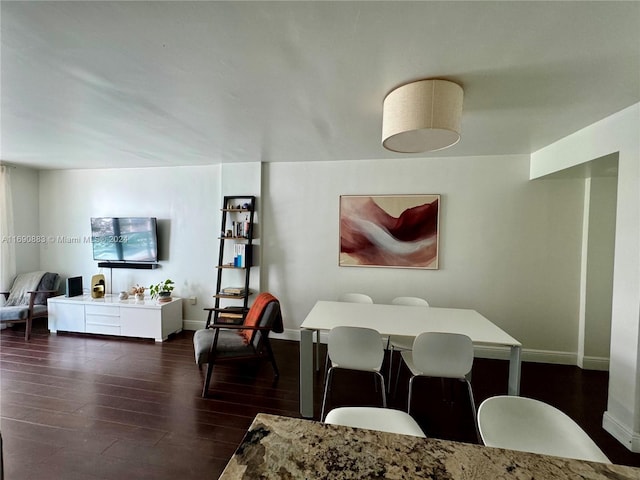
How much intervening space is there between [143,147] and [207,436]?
296 cm

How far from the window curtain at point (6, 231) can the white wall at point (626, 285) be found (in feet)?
22.8

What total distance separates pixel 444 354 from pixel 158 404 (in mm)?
2318

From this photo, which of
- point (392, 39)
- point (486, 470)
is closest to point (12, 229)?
point (392, 39)

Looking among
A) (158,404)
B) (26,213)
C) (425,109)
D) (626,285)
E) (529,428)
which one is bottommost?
(158,404)

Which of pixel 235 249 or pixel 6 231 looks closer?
pixel 235 249

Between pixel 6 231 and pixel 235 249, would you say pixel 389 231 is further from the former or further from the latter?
pixel 6 231

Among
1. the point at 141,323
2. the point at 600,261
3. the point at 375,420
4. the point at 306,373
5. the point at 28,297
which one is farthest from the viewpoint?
the point at 28,297

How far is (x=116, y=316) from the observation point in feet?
12.4

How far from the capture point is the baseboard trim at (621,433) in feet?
6.26

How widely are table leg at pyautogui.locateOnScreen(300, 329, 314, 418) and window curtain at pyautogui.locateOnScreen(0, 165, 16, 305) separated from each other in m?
4.78

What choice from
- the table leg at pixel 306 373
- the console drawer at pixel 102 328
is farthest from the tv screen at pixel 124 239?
the table leg at pixel 306 373

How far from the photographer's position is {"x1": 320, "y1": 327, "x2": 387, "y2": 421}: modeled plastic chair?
77.0 inches

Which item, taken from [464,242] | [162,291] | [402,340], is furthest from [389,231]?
[162,291]

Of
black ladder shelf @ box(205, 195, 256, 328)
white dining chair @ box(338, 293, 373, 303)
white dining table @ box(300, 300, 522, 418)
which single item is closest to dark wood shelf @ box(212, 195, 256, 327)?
black ladder shelf @ box(205, 195, 256, 328)
